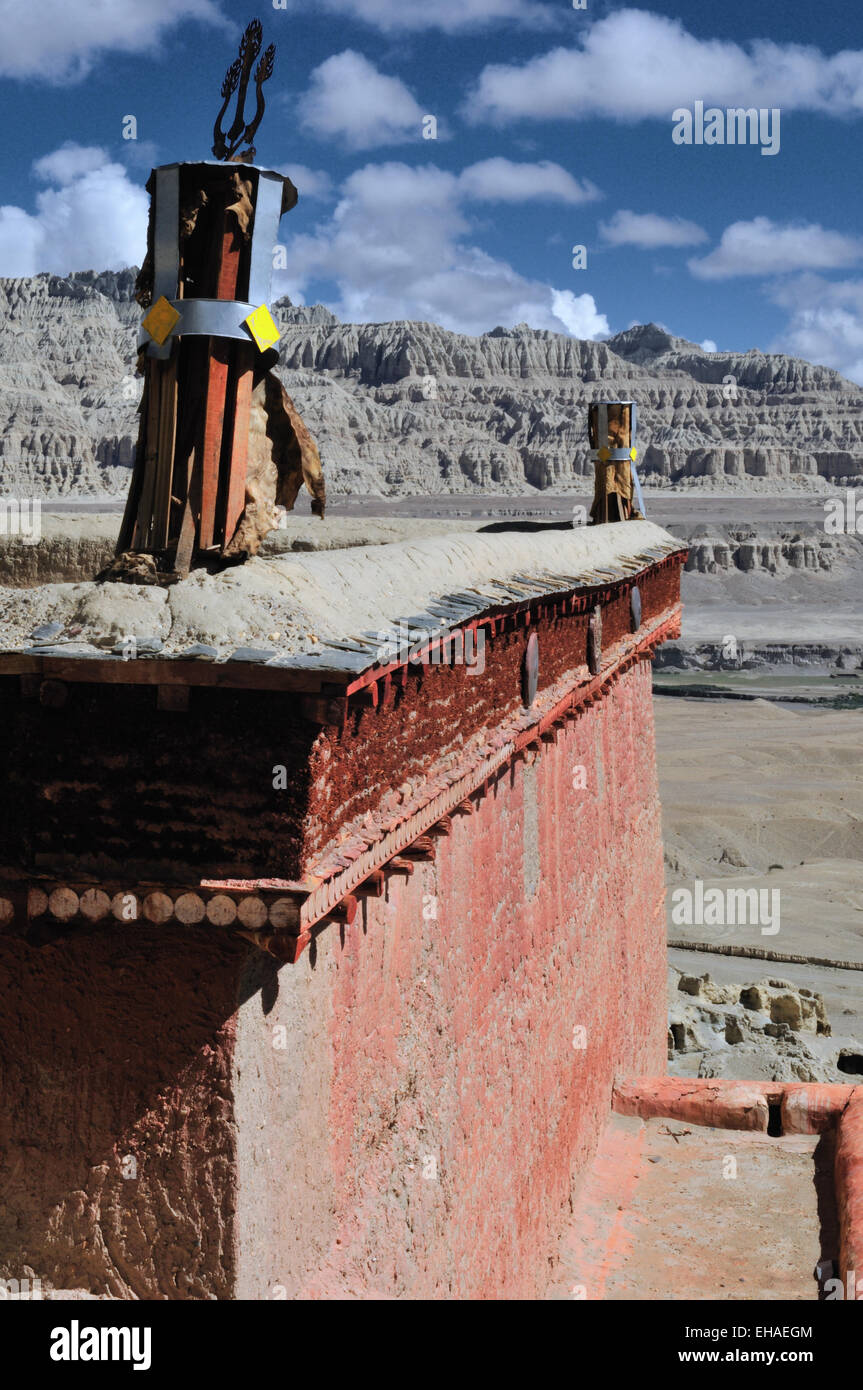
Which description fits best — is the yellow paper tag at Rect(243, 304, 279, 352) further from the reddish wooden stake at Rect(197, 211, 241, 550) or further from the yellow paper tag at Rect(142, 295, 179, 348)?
the yellow paper tag at Rect(142, 295, 179, 348)

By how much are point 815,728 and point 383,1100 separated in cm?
3250

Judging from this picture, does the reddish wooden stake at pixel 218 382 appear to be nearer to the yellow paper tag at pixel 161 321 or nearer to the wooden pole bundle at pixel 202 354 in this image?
the wooden pole bundle at pixel 202 354

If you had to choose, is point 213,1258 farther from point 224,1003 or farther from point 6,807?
point 6,807

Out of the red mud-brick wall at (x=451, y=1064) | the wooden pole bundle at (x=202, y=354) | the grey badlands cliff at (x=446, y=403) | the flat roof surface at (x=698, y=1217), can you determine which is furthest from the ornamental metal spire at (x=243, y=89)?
the grey badlands cliff at (x=446, y=403)

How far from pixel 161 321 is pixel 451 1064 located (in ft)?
9.20

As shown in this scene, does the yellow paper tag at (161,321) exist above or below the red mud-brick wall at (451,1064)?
above

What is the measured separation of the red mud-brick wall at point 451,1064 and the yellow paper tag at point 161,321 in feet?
5.94

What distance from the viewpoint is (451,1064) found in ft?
15.8

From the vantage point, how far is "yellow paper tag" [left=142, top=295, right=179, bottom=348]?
12.4 feet

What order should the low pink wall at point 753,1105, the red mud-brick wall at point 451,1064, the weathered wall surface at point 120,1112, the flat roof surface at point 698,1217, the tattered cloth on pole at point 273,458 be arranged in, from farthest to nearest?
the low pink wall at point 753,1105 → the flat roof surface at point 698,1217 → the tattered cloth on pole at point 273,458 → the red mud-brick wall at point 451,1064 → the weathered wall surface at point 120,1112

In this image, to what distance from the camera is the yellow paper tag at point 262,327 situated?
150 inches

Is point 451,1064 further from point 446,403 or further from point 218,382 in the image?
point 446,403

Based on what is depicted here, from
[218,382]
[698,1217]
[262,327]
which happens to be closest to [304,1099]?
[218,382]
